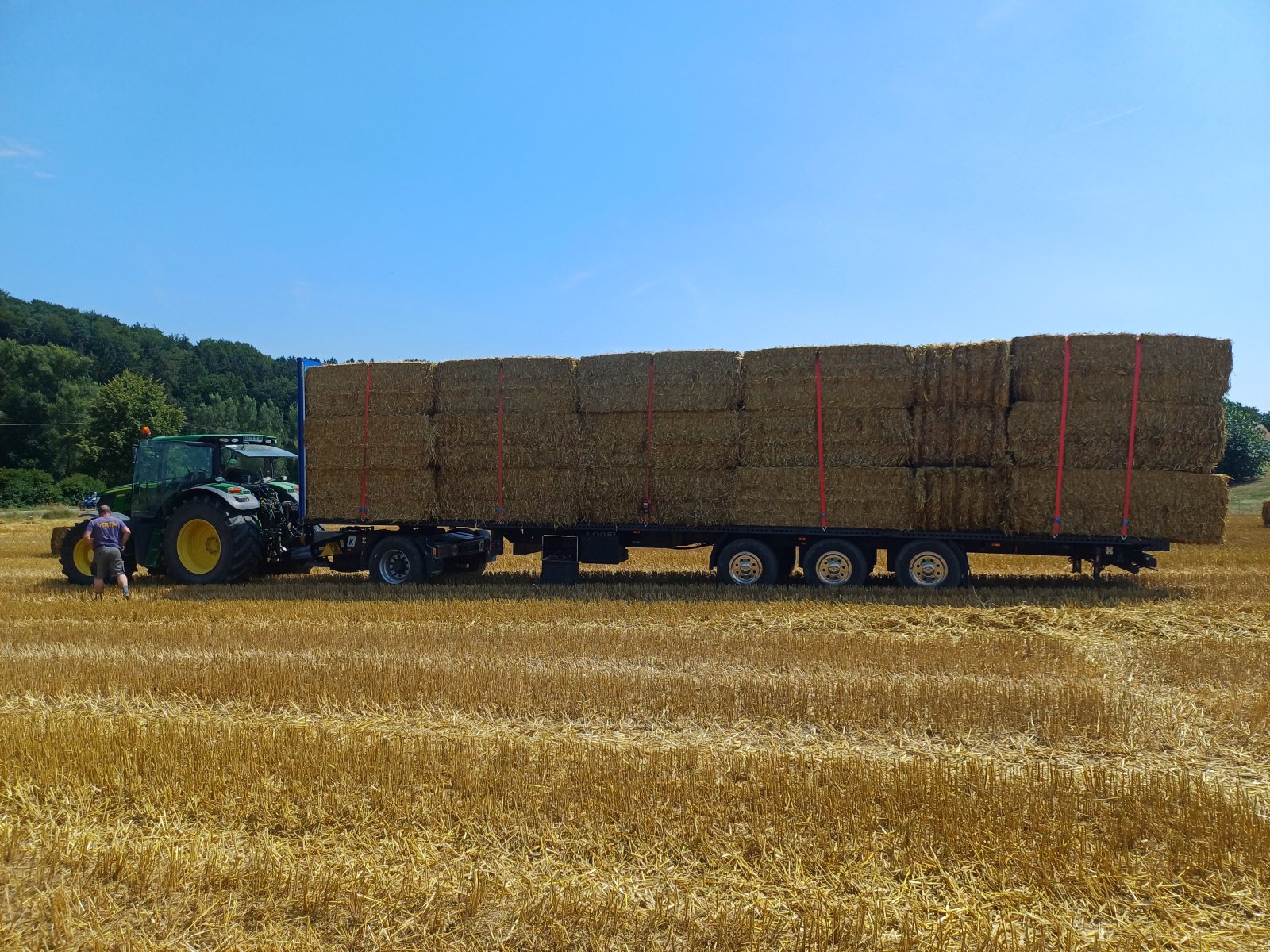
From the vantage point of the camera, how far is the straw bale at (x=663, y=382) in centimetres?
1207

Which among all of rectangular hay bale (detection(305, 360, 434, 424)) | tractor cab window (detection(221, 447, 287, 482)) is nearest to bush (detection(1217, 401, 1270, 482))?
rectangular hay bale (detection(305, 360, 434, 424))

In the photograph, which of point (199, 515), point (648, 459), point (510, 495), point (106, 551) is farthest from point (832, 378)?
point (106, 551)

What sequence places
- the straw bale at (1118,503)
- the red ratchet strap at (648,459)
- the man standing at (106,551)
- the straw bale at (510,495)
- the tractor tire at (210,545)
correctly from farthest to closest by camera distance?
the tractor tire at (210,545) → the straw bale at (510,495) → the red ratchet strap at (648,459) → the man standing at (106,551) → the straw bale at (1118,503)

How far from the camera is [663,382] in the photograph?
12.2 m

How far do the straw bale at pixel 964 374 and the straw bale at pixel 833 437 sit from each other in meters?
0.47

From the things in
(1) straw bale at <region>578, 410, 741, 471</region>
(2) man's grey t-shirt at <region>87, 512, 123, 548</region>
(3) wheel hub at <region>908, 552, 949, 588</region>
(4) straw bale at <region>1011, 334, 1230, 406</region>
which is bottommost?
(2) man's grey t-shirt at <region>87, 512, 123, 548</region>

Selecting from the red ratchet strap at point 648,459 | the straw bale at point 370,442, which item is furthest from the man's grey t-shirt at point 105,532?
the red ratchet strap at point 648,459

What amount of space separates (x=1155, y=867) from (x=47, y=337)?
369ft

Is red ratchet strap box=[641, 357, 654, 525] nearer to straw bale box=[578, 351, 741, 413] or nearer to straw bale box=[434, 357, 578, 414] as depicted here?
straw bale box=[578, 351, 741, 413]

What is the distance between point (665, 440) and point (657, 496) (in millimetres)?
795

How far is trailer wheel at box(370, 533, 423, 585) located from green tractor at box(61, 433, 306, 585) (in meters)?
1.70

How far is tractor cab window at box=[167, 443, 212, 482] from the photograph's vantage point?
43.8 ft

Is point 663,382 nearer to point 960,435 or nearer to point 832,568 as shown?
point 832,568

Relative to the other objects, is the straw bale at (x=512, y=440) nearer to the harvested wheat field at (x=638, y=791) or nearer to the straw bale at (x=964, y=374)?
the harvested wheat field at (x=638, y=791)
